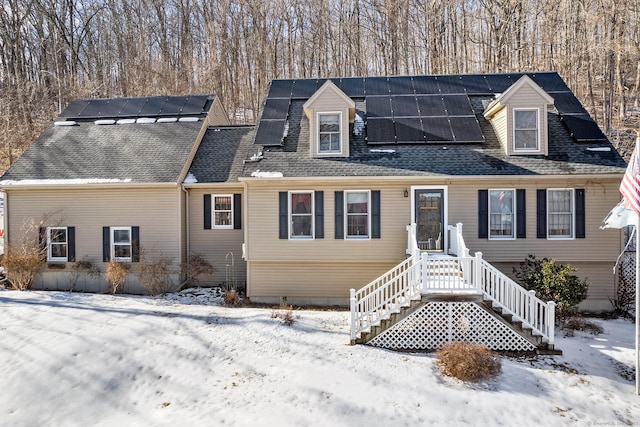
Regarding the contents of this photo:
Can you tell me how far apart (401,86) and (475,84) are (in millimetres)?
2812

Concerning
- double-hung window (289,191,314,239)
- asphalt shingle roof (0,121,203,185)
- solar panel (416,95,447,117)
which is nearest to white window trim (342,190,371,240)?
double-hung window (289,191,314,239)

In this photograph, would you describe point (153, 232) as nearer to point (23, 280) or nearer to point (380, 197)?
point (23, 280)

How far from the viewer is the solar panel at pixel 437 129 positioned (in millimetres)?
11586

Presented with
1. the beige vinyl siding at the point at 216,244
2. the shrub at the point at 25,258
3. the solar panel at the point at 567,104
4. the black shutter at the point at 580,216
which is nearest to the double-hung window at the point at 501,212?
the black shutter at the point at 580,216

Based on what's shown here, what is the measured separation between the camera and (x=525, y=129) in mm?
11102

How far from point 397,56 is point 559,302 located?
20.4 meters

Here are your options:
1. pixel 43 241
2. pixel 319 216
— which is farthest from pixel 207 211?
pixel 43 241

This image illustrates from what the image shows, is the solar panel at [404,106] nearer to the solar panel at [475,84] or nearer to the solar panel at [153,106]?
the solar panel at [475,84]

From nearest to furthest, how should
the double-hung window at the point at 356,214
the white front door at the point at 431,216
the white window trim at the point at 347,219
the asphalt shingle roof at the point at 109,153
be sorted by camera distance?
1. the white front door at the point at 431,216
2. the white window trim at the point at 347,219
3. the double-hung window at the point at 356,214
4. the asphalt shingle roof at the point at 109,153

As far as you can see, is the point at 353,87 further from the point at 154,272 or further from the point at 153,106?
the point at 154,272

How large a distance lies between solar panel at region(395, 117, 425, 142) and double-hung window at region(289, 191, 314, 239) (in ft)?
11.8

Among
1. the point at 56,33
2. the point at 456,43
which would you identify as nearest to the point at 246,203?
the point at 456,43

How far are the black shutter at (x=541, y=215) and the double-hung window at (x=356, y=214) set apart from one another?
4.96m

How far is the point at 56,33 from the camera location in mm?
26438
